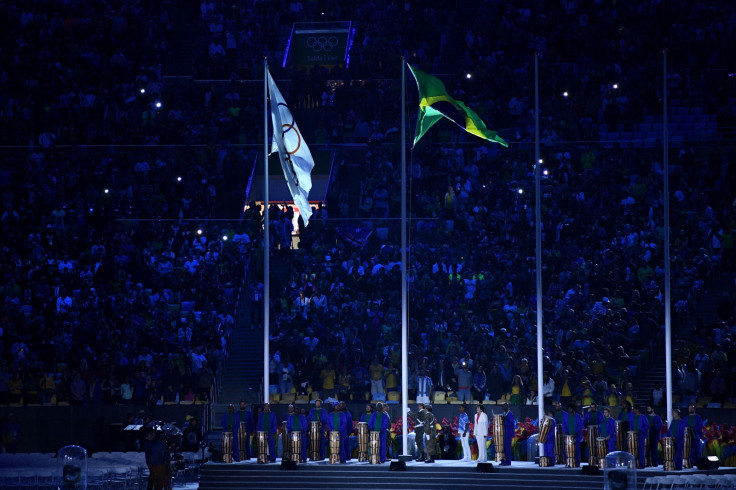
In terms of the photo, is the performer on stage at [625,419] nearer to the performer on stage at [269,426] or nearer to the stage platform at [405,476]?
the stage platform at [405,476]

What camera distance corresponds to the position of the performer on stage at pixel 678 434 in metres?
31.5

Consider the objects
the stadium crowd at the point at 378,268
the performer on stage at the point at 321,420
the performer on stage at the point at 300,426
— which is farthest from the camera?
the stadium crowd at the point at 378,268

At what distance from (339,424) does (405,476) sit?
2072mm

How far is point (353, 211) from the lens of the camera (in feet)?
156

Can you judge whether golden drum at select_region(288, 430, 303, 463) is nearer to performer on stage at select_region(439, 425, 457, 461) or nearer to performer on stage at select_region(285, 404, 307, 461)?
performer on stage at select_region(285, 404, 307, 461)

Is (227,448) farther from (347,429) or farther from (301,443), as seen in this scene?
(347,429)

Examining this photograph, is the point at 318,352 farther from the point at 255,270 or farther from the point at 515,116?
the point at 515,116

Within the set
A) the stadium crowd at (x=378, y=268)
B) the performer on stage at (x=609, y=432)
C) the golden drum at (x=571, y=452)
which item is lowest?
the golden drum at (x=571, y=452)

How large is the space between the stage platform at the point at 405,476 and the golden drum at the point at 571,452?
8.2 inches

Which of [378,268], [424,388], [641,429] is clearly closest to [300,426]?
[424,388]

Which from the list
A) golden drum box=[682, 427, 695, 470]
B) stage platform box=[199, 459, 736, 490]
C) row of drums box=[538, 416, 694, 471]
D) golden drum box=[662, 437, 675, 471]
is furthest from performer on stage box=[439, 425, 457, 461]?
golden drum box=[682, 427, 695, 470]

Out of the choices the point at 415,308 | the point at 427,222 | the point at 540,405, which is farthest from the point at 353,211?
the point at 540,405

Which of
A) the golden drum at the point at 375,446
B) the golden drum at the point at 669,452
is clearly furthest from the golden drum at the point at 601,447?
the golden drum at the point at 375,446

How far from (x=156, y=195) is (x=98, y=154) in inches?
127
